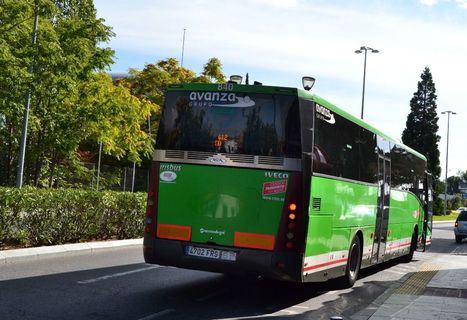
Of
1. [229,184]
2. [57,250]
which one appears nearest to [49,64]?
[57,250]

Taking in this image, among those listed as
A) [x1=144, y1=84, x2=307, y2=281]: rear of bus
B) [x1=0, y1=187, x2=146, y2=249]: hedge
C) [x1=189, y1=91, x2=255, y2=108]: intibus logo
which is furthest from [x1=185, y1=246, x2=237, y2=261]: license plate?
[x1=0, y1=187, x2=146, y2=249]: hedge

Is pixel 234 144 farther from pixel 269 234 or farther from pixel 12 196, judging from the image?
pixel 12 196

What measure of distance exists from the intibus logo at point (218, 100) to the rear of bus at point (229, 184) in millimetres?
15

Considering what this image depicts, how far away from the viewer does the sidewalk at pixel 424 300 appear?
7941 millimetres

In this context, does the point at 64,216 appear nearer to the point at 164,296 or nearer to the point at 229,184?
the point at 164,296

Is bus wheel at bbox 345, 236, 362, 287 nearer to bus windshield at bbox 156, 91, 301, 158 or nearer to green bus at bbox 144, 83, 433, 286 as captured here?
green bus at bbox 144, 83, 433, 286

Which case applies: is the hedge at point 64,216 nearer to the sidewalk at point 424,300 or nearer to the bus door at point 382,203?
the bus door at point 382,203

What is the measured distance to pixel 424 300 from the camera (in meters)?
9.25

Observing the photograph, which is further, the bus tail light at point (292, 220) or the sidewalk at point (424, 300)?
the sidewalk at point (424, 300)

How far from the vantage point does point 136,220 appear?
16.5 metres

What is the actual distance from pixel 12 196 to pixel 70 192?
205 centimetres

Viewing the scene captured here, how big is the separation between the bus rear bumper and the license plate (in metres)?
0.04

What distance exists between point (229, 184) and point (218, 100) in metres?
1.28

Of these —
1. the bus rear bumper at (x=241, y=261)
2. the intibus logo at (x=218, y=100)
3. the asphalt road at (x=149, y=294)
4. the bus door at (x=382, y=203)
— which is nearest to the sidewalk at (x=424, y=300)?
the asphalt road at (x=149, y=294)
